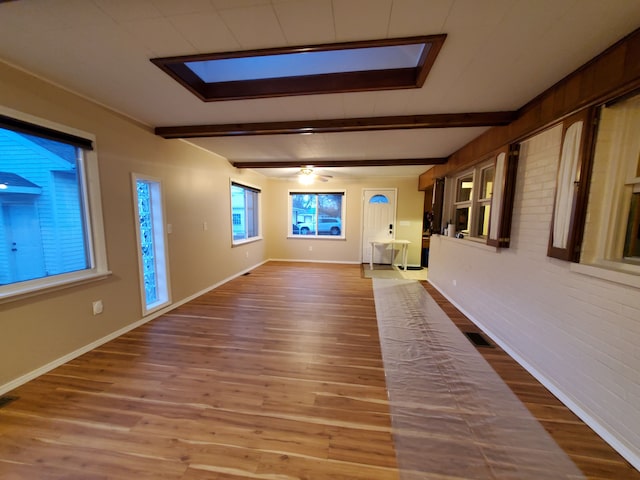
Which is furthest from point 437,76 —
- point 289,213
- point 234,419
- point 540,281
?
point 289,213

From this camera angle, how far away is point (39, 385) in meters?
1.96

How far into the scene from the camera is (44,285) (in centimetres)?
208

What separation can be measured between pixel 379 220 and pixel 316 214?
5.85ft

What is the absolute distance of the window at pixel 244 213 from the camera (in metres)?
5.53

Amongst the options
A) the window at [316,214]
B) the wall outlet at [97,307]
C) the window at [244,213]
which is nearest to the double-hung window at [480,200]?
the window at [316,214]

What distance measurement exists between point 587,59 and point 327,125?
2.06m

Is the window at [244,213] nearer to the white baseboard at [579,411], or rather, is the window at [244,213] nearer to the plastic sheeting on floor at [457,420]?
the plastic sheeting on floor at [457,420]

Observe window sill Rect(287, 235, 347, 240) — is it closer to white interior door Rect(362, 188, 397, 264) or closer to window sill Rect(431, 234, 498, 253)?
white interior door Rect(362, 188, 397, 264)

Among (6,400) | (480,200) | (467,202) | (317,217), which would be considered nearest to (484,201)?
(480,200)

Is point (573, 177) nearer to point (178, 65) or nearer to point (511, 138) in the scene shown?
point (511, 138)

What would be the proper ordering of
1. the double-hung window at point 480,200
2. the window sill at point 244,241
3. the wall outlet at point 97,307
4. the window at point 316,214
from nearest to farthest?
the wall outlet at point 97,307 → the double-hung window at point 480,200 → the window sill at point 244,241 → the window at point 316,214

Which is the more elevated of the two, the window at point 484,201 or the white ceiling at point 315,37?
the white ceiling at point 315,37

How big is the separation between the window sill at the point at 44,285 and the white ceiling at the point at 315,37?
1.68 meters

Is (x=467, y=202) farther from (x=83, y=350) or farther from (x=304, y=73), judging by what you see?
(x=83, y=350)
